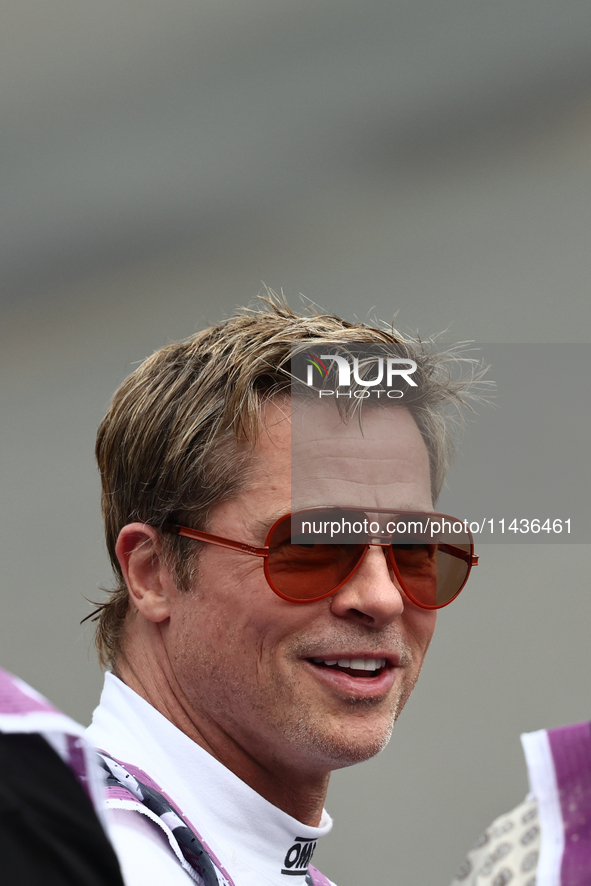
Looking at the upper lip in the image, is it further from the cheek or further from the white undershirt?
the white undershirt

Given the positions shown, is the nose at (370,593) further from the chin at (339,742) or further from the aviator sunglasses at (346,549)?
the chin at (339,742)

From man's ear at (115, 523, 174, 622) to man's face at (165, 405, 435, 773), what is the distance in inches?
1.1

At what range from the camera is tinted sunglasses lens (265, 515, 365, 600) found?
40.1 inches

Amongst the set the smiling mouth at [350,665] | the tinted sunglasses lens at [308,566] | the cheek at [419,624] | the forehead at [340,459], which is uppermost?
the forehead at [340,459]

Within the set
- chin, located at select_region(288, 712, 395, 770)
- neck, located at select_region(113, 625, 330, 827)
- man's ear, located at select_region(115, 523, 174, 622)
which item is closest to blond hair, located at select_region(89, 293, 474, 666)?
man's ear, located at select_region(115, 523, 174, 622)

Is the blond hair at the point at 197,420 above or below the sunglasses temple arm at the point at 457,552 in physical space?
above

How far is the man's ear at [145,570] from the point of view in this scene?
3.59 feet

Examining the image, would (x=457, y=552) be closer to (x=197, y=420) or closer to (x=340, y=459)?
(x=340, y=459)

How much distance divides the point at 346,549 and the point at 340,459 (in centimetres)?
15

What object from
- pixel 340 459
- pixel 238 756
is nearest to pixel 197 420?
pixel 340 459

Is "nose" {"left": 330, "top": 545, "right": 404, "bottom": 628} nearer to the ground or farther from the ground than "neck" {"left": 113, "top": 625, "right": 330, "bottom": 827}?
farther from the ground

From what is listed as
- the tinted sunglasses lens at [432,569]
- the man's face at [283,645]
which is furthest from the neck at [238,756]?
the tinted sunglasses lens at [432,569]

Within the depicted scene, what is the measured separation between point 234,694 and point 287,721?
0.07m

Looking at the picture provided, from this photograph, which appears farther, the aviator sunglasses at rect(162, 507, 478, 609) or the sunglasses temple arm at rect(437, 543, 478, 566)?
the sunglasses temple arm at rect(437, 543, 478, 566)
